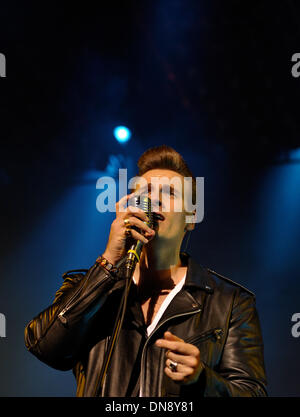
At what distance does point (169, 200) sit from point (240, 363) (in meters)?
0.70

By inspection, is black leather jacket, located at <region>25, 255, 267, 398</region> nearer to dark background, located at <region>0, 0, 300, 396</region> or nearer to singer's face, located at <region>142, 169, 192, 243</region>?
singer's face, located at <region>142, 169, 192, 243</region>

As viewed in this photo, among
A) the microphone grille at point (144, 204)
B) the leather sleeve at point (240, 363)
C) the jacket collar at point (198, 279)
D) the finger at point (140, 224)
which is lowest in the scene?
the leather sleeve at point (240, 363)

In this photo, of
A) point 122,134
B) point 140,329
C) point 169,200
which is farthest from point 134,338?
point 122,134

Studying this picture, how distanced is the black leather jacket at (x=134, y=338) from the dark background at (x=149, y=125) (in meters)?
1.56

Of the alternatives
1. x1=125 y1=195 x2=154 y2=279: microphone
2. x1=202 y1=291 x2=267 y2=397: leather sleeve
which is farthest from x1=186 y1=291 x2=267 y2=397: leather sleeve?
x1=125 y1=195 x2=154 y2=279: microphone

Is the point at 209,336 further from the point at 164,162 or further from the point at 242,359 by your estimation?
the point at 164,162

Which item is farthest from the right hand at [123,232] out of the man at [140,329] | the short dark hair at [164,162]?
the short dark hair at [164,162]

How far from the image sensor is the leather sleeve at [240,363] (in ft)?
3.13

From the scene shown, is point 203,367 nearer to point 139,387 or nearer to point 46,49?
point 139,387

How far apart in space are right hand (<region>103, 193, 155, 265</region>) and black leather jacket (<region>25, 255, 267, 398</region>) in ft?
0.25

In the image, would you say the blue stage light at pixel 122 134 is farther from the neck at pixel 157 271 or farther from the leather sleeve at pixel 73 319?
the leather sleeve at pixel 73 319

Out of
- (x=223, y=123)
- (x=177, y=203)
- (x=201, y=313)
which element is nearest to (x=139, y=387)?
(x=201, y=313)

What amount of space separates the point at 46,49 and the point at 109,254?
2346 mm

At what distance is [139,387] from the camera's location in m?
1.19
